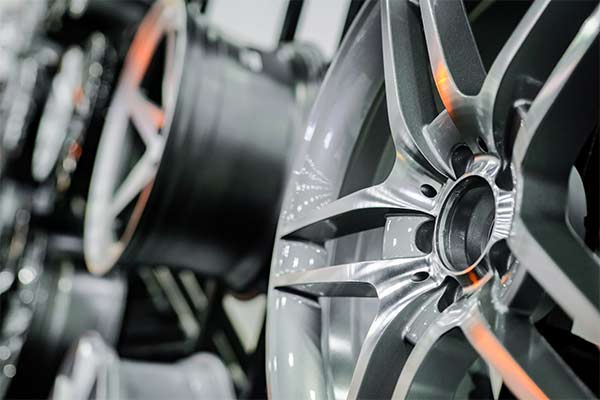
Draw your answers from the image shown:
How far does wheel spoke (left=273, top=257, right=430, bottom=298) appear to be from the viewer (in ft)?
1.97

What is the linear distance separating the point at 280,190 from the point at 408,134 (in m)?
0.50

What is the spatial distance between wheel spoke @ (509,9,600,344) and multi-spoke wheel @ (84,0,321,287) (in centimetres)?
64

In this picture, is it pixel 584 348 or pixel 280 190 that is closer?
pixel 584 348

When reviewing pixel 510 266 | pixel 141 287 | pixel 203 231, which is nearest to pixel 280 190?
pixel 203 231

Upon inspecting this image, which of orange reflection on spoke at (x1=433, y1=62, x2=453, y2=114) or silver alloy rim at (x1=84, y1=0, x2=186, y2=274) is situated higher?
orange reflection on spoke at (x1=433, y1=62, x2=453, y2=114)

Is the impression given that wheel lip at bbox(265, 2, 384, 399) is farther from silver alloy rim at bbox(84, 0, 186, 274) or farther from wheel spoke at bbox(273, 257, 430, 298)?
silver alloy rim at bbox(84, 0, 186, 274)

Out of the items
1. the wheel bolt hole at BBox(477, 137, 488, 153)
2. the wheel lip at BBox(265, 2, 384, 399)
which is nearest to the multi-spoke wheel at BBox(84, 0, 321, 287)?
the wheel lip at BBox(265, 2, 384, 399)

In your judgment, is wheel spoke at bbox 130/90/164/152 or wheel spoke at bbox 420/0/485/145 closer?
wheel spoke at bbox 420/0/485/145

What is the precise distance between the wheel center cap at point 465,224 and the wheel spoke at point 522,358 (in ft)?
0.34

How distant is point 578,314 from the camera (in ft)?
1.37

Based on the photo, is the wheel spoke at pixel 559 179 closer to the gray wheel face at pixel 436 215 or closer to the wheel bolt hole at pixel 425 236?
the gray wheel face at pixel 436 215

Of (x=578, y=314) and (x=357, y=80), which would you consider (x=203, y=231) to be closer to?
(x=357, y=80)

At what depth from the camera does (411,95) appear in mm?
634

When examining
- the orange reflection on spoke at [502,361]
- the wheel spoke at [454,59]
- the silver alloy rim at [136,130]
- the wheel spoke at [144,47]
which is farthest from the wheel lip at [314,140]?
the wheel spoke at [144,47]
